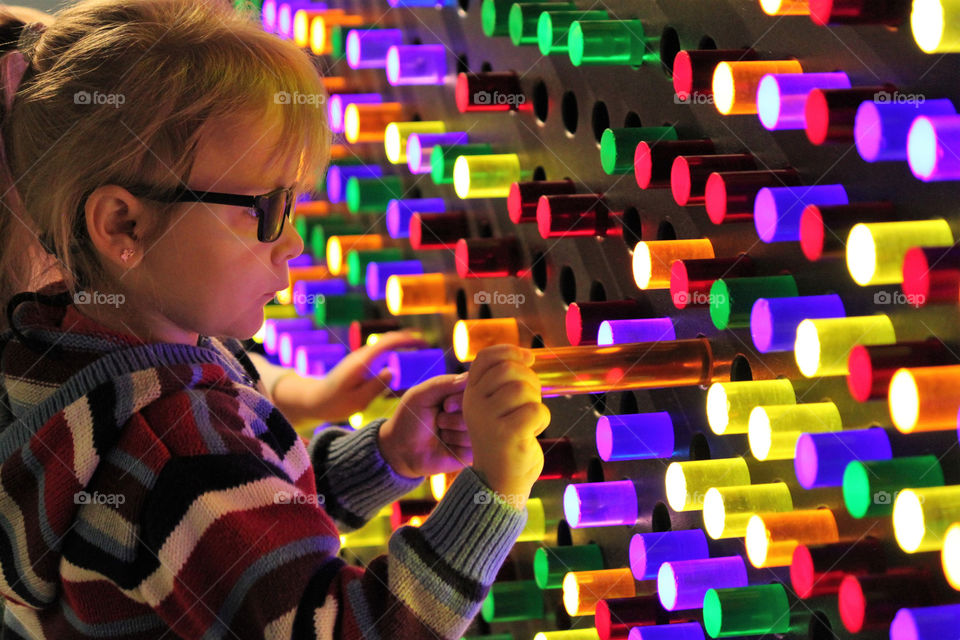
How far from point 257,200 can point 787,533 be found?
0.37 meters

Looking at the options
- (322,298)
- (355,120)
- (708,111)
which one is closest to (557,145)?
(708,111)

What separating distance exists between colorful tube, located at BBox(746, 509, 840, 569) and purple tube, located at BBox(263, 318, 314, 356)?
2.49 feet

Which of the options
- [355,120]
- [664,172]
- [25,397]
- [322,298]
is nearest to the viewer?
[664,172]

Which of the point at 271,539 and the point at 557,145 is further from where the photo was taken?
the point at 557,145

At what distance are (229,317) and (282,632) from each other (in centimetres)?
20

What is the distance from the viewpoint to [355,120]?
1015 millimetres

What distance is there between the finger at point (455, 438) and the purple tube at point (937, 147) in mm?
448

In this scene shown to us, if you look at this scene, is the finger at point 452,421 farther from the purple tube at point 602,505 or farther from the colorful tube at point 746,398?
the colorful tube at point 746,398

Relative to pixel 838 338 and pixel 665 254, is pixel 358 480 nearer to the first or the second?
pixel 665 254

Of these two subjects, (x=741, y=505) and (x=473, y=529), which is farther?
(x=473, y=529)

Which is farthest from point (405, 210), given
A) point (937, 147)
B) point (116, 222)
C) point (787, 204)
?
point (937, 147)

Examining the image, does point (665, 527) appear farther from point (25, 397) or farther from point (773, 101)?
point (25, 397)

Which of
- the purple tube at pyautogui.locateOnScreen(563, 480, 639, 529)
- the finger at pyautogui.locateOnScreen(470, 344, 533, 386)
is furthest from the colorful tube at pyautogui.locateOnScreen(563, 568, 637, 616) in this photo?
the finger at pyautogui.locateOnScreen(470, 344, 533, 386)

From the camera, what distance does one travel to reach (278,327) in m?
1.25
